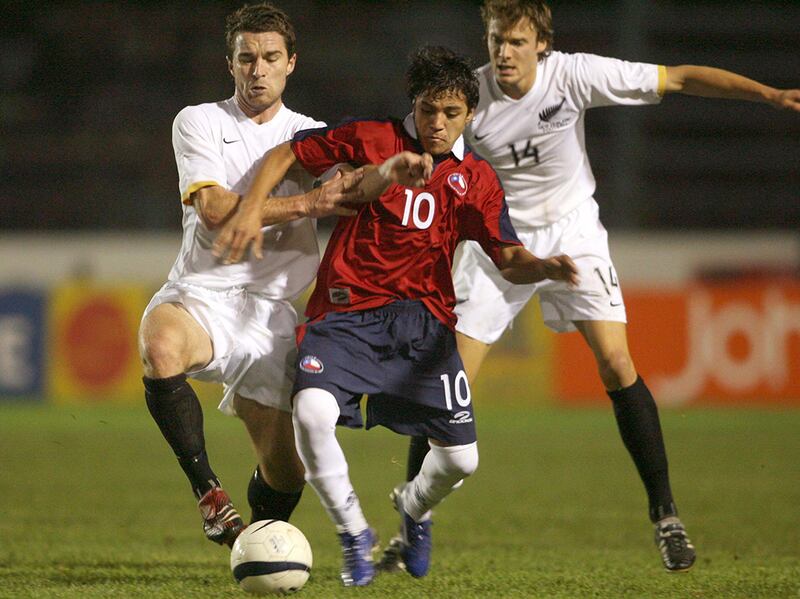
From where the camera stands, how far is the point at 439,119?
459cm

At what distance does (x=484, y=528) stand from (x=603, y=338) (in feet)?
5.59

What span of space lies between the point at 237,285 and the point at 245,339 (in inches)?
8.9

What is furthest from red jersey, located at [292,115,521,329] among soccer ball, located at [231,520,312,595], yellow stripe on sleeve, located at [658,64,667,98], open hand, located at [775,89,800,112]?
open hand, located at [775,89,800,112]

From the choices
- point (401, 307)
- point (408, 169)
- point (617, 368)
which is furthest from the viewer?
point (617, 368)

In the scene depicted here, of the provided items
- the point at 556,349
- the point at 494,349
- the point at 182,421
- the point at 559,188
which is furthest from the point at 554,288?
the point at 556,349

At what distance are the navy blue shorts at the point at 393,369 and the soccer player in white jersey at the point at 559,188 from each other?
0.76 metres

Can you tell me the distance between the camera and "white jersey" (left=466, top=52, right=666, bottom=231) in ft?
18.1

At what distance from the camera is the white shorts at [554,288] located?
5.54 meters

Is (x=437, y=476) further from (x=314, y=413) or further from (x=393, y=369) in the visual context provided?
(x=314, y=413)

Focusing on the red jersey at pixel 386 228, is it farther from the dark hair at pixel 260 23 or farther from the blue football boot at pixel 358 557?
the blue football boot at pixel 358 557

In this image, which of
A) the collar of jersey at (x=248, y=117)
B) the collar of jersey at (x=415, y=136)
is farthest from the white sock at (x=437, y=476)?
the collar of jersey at (x=248, y=117)

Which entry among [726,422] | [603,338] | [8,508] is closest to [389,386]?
[603,338]

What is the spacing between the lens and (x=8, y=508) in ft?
23.7

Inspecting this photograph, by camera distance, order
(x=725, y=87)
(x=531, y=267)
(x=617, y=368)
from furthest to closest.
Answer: (x=617, y=368) < (x=725, y=87) < (x=531, y=267)
